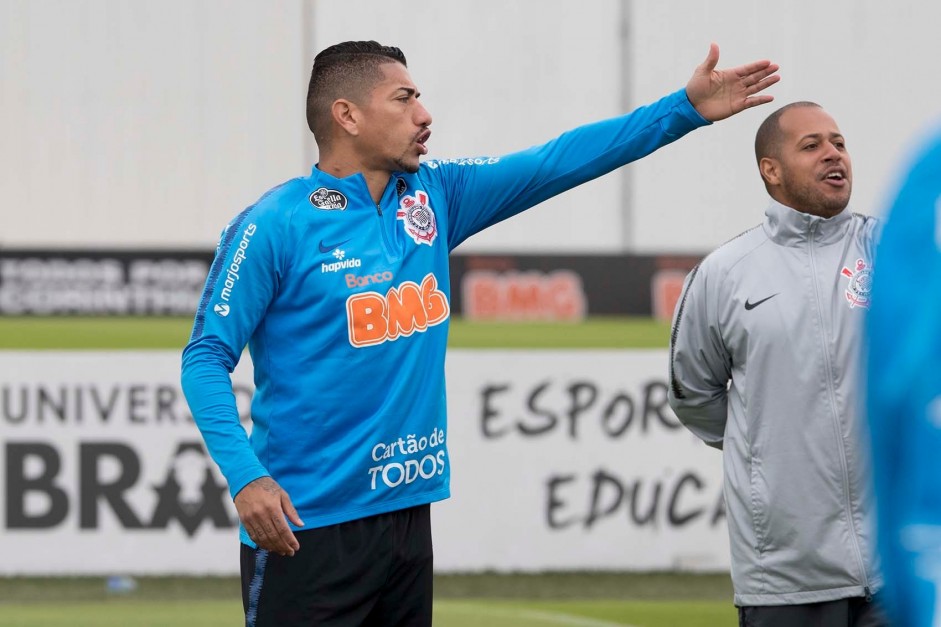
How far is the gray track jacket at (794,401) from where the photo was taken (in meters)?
3.41

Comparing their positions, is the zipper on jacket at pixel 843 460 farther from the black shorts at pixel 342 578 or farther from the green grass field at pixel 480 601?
the green grass field at pixel 480 601

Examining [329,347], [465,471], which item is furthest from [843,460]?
[465,471]

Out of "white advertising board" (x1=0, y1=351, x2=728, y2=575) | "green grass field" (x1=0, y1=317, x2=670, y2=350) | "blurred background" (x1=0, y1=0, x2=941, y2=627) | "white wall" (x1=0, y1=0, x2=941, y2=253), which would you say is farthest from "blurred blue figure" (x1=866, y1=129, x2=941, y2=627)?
"white wall" (x1=0, y1=0, x2=941, y2=253)

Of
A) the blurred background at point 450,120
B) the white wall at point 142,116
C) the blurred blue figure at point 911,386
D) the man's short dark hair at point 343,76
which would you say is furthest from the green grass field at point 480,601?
the white wall at point 142,116

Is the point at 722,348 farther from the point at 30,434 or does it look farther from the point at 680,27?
the point at 680,27

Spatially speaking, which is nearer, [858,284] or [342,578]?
[342,578]

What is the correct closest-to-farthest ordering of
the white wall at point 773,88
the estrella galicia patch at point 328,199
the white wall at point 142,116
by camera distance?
the estrella galicia patch at point 328,199
the white wall at point 142,116
the white wall at point 773,88

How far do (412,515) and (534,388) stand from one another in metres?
4.52

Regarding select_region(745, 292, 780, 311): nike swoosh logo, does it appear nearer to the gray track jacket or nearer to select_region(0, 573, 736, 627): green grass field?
the gray track jacket

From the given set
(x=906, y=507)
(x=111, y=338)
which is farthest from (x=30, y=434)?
(x=906, y=507)

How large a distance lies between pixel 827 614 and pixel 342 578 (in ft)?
3.86

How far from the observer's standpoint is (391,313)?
326 centimetres

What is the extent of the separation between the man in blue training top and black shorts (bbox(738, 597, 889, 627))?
0.85m

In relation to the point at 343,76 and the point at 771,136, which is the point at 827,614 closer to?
the point at 771,136
